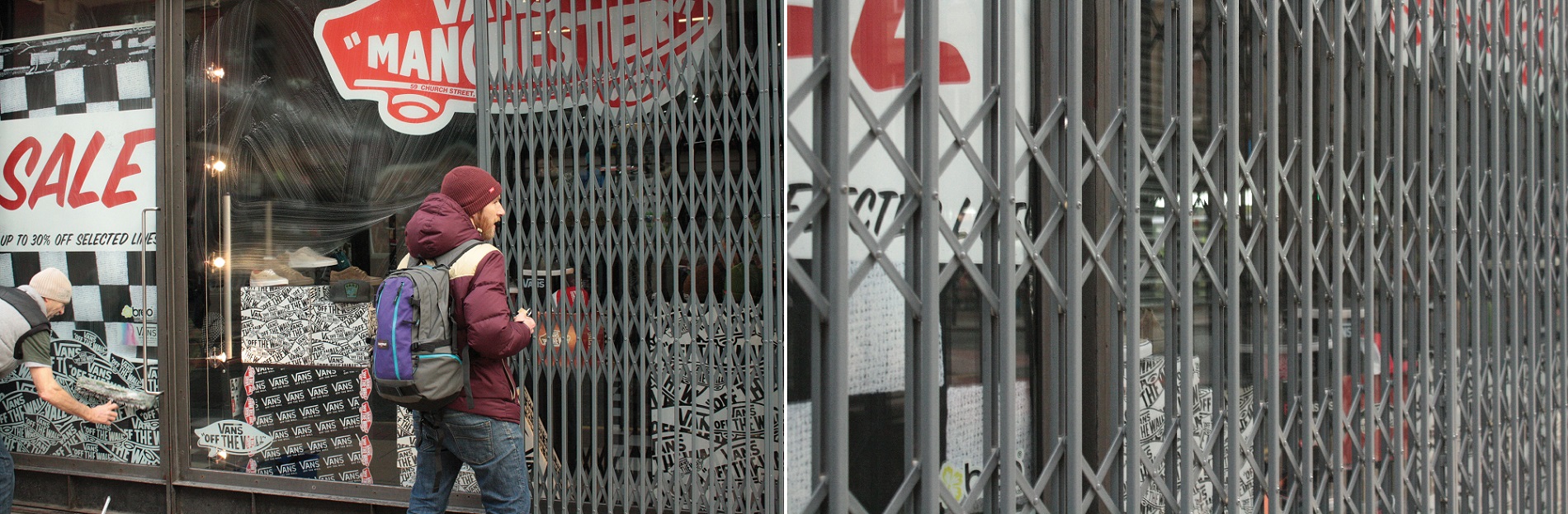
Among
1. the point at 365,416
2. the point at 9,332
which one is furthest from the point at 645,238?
A: the point at 9,332

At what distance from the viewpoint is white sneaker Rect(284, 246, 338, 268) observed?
20.3 ft

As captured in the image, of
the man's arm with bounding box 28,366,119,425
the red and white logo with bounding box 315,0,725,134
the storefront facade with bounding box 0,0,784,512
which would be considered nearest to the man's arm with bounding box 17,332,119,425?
the man's arm with bounding box 28,366,119,425

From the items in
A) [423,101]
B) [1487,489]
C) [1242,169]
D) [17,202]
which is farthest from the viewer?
[17,202]

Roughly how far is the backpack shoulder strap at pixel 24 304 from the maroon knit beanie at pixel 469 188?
276 cm

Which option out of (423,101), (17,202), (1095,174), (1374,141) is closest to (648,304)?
(423,101)

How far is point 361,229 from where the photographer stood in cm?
607

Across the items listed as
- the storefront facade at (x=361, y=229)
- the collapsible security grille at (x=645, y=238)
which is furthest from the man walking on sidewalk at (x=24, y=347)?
the collapsible security grille at (x=645, y=238)

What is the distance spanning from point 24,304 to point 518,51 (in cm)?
292

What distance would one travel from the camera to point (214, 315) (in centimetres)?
657

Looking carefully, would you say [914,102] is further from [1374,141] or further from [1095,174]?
[1374,141]

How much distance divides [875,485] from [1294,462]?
1.79 meters

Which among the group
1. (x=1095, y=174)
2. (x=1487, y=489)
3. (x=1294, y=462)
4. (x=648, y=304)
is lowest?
(x=1487, y=489)

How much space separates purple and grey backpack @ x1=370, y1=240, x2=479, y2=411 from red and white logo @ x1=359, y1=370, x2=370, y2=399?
228 centimetres

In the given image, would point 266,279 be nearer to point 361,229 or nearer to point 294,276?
point 294,276
